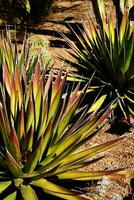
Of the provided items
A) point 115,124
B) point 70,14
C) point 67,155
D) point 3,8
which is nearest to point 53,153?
point 67,155

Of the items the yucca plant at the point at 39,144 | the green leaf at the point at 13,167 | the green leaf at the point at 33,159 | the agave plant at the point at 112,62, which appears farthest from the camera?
the agave plant at the point at 112,62

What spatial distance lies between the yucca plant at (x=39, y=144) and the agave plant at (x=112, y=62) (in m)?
1.23

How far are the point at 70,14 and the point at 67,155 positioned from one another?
202 inches

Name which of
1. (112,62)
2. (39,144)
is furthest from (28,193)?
(112,62)

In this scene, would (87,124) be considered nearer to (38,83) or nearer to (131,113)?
(38,83)

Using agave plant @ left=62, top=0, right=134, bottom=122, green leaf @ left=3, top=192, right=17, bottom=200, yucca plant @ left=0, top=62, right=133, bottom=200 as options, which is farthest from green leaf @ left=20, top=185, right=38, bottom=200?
agave plant @ left=62, top=0, right=134, bottom=122

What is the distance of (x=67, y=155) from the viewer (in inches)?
142

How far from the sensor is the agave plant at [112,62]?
16.4 feet

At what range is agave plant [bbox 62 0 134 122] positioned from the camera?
197 inches

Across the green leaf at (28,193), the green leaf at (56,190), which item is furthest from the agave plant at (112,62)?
the green leaf at (28,193)

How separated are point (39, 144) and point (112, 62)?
2.07 metres

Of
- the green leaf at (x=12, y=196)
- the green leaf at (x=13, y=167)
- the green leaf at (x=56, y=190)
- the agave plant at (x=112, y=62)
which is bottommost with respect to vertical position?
the green leaf at (x=12, y=196)

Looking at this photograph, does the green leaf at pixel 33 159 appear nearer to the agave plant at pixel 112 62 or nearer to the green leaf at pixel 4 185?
the green leaf at pixel 4 185

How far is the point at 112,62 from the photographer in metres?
4.99
